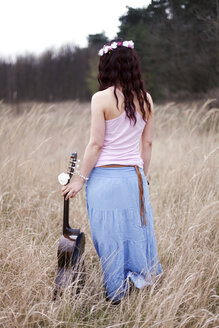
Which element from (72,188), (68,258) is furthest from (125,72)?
(68,258)

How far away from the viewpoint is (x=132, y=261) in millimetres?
1766

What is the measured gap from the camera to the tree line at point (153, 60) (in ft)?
16.1

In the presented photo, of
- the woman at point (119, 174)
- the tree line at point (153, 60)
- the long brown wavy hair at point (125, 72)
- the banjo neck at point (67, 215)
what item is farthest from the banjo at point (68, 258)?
the tree line at point (153, 60)

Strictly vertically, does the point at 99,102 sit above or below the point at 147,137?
above

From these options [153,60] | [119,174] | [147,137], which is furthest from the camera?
[153,60]

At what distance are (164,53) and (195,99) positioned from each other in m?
1.53

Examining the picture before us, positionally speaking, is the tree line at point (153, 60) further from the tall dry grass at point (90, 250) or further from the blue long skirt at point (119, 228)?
the blue long skirt at point (119, 228)

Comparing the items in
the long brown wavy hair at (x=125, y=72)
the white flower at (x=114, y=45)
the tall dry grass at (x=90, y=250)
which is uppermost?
the white flower at (x=114, y=45)

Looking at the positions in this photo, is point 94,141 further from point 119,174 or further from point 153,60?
point 153,60

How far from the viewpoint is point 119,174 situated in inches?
64.4

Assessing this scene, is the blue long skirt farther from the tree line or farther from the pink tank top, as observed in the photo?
the tree line

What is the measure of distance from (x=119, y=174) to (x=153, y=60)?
6.96 meters

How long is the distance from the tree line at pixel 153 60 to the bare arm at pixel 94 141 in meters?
2.27

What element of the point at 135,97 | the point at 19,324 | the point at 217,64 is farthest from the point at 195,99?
the point at 19,324
